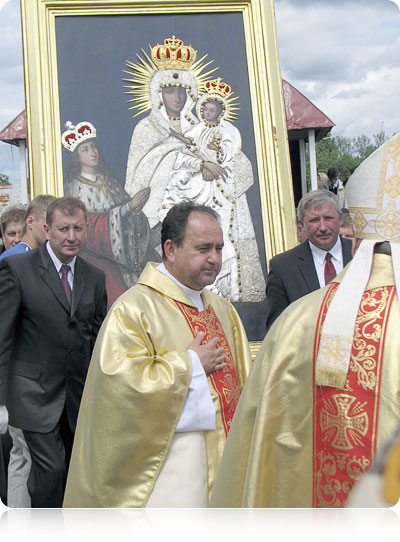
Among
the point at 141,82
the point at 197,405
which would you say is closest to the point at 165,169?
the point at 141,82

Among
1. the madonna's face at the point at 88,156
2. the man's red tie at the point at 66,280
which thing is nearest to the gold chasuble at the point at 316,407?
the man's red tie at the point at 66,280

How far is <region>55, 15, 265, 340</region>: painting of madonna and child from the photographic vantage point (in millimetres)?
5508

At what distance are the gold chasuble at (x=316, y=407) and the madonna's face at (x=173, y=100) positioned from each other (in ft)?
12.9

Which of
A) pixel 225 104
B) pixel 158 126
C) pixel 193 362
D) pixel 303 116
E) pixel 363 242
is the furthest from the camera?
pixel 303 116

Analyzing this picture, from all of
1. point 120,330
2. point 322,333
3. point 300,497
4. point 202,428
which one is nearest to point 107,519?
point 202,428

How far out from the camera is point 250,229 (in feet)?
18.6

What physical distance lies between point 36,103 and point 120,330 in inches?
123

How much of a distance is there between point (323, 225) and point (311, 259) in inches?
9.1

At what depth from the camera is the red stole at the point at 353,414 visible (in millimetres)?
1901

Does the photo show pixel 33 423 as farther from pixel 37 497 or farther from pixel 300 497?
pixel 300 497

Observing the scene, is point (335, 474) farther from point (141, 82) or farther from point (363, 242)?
point (141, 82)

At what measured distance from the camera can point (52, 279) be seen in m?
4.00

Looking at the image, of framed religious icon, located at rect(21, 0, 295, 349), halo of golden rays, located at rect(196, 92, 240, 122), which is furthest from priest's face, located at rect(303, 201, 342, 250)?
halo of golden rays, located at rect(196, 92, 240, 122)

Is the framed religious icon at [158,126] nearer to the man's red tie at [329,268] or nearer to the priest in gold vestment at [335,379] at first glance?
the man's red tie at [329,268]
